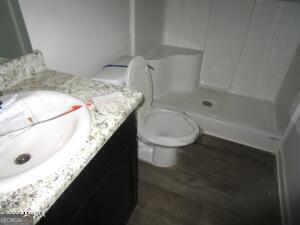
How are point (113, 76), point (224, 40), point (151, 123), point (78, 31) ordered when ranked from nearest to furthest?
point (78, 31)
point (113, 76)
point (151, 123)
point (224, 40)

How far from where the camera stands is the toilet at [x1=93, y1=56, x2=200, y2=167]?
132 centimetres

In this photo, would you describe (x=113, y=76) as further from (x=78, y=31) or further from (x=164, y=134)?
(x=164, y=134)

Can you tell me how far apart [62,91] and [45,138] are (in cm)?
23

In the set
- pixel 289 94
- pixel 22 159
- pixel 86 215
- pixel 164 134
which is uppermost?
pixel 22 159

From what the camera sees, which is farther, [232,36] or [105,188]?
[232,36]

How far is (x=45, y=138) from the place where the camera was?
754 mm

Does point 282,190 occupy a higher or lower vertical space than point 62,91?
lower

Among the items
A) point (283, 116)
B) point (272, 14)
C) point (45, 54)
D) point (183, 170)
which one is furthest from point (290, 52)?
point (45, 54)

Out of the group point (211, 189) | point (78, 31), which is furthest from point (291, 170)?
point (78, 31)

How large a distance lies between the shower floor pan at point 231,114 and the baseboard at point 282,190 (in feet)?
0.48

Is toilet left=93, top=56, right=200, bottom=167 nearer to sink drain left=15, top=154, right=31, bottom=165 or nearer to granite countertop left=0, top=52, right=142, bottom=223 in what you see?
granite countertop left=0, top=52, right=142, bottom=223

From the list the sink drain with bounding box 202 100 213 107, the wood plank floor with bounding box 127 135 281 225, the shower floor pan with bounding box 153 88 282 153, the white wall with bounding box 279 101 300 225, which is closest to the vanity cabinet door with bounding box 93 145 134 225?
the wood plank floor with bounding box 127 135 281 225

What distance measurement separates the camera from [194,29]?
234 centimetres

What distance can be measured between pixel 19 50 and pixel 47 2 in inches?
10.0
